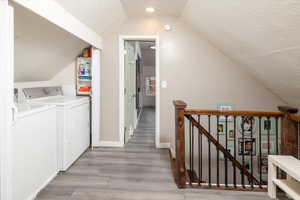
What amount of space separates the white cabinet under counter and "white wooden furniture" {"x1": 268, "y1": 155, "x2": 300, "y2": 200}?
7.32 ft

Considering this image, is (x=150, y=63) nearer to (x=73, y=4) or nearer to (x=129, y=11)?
(x=129, y=11)

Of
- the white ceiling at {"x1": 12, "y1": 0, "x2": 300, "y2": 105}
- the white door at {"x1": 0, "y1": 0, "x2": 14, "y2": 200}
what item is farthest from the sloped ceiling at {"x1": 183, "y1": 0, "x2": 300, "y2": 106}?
the white door at {"x1": 0, "y1": 0, "x2": 14, "y2": 200}

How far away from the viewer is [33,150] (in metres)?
2.21

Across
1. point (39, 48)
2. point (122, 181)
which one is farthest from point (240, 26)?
point (39, 48)

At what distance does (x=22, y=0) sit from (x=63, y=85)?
2.51 meters

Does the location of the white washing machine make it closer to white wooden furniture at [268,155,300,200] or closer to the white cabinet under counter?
the white cabinet under counter

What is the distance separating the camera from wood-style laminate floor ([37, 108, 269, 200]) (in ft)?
7.63

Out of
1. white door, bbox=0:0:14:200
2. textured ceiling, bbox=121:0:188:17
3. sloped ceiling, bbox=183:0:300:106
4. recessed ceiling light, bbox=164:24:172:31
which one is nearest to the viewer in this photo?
white door, bbox=0:0:14:200

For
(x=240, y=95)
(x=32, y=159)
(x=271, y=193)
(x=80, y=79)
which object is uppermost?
(x=80, y=79)

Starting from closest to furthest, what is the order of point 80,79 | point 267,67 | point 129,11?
point 267,67, point 129,11, point 80,79

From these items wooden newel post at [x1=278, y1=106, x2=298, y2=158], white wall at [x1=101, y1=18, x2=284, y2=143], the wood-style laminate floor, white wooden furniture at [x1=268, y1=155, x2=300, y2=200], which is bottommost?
the wood-style laminate floor

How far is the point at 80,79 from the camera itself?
3.99m

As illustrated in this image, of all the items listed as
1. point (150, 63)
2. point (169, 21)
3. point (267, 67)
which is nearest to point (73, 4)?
point (169, 21)

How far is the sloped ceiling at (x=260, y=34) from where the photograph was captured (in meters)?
2.04
